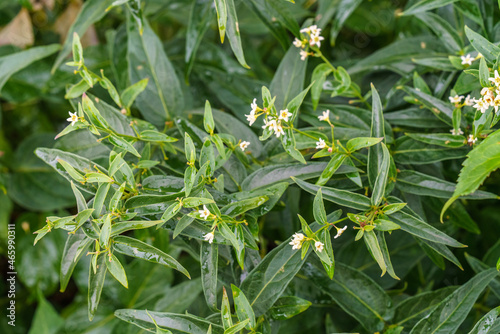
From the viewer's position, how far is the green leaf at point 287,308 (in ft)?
2.02

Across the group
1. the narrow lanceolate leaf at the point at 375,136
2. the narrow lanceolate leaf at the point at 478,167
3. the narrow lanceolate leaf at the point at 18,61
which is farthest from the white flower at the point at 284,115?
the narrow lanceolate leaf at the point at 18,61

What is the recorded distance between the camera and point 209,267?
587mm

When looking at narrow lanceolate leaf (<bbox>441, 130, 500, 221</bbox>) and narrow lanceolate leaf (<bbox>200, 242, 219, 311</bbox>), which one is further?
narrow lanceolate leaf (<bbox>200, 242, 219, 311</bbox>)

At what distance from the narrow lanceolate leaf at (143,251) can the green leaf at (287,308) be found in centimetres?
16

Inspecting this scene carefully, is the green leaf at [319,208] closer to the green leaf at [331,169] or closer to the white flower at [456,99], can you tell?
the green leaf at [331,169]

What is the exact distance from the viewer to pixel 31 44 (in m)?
1.15

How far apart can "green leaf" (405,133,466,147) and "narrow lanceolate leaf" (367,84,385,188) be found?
0.25ft

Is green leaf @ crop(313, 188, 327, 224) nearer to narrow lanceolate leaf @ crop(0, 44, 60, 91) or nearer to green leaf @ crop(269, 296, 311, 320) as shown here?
green leaf @ crop(269, 296, 311, 320)

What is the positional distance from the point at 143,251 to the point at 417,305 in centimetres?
46

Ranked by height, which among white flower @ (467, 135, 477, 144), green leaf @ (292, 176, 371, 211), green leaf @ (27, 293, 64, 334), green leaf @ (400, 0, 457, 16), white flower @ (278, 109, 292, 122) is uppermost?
green leaf @ (400, 0, 457, 16)

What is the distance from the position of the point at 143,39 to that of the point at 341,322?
0.71 metres

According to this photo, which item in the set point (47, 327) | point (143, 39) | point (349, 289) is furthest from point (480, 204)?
point (47, 327)

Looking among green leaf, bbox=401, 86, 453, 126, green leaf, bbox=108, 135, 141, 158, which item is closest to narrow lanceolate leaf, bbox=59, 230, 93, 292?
green leaf, bbox=108, 135, 141, 158

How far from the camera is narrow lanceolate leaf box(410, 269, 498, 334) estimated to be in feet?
1.99
